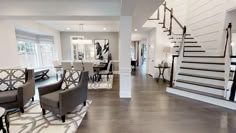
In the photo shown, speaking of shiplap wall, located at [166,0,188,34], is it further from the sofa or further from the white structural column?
the sofa

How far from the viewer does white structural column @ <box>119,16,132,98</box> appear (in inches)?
142

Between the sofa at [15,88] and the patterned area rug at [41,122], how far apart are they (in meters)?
0.26

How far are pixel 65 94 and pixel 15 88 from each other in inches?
66.7

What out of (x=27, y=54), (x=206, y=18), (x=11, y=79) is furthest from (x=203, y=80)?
(x=27, y=54)

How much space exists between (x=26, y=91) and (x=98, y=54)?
5.37 meters

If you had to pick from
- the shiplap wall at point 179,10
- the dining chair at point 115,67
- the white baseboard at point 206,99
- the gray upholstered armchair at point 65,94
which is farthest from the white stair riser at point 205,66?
the dining chair at point 115,67

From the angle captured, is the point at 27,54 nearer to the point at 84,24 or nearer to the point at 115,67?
the point at 84,24

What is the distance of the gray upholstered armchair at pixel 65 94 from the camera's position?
2506 millimetres

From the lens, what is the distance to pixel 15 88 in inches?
128

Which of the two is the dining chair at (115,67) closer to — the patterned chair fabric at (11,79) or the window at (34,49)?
the window at (34,49)

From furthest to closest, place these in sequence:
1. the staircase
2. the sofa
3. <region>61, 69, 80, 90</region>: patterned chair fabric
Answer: the staircase, <region>61, 69, 80, 90</region>: patterned chair fabric, the sofa

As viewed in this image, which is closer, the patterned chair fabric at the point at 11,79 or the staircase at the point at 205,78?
the patterned chair fabric at the point at 11,79

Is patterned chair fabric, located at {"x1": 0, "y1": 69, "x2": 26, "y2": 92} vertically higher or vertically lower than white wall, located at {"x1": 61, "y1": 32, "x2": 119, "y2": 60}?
lower

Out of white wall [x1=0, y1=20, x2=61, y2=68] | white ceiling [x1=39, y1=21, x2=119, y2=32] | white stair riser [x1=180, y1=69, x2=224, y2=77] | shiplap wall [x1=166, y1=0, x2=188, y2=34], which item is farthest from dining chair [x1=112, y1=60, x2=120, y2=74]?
white wall [x1=0, y1=20, x2=61, y2=68]
